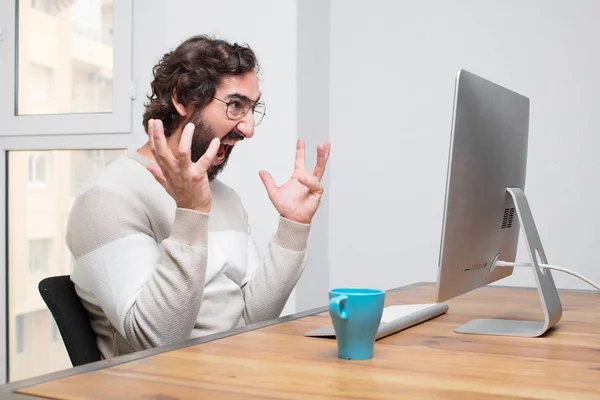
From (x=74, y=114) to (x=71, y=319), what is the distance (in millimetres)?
1678

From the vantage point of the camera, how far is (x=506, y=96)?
1.31 metres

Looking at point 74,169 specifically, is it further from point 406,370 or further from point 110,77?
point 406,370

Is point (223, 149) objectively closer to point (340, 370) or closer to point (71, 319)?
point (71, 319)

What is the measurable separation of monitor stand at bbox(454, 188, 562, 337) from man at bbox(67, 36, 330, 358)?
50cm

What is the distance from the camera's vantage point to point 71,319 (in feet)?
4.64

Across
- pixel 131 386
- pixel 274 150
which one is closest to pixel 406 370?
pixel 131 386

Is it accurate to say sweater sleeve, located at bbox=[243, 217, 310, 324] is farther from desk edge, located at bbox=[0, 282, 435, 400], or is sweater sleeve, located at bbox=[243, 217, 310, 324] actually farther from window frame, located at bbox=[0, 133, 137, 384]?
window frame, located at bbox=[0, 133, 137, 384]

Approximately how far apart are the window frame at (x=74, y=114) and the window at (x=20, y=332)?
76 centimetres

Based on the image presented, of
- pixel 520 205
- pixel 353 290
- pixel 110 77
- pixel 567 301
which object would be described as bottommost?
pixel 567 301

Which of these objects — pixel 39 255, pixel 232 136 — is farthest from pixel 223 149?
pixel 39 255

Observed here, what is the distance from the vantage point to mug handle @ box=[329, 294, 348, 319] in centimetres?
94

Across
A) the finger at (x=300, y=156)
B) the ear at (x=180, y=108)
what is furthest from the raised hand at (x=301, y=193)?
the ear at (x=180, y=108)

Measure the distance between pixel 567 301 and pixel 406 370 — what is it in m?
0.89

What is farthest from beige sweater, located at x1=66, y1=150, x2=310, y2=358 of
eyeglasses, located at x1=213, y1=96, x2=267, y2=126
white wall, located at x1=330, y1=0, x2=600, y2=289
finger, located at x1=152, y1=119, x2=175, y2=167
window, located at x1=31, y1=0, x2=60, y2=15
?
window, located at x1=31, y1=0, x2=60, y2=15
